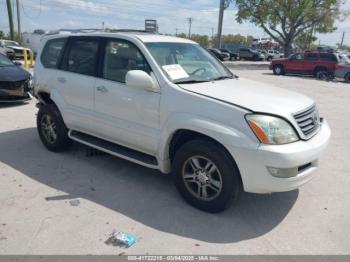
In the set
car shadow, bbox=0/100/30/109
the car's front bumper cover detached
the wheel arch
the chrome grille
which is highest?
the chrome grille

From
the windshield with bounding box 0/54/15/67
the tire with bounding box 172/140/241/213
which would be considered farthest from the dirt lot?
the windshield with bounding box 0/54/15/67

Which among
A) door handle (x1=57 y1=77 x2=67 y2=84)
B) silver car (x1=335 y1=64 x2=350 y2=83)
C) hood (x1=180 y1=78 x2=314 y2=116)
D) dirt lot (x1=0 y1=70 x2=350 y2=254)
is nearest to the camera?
dirt lot (x1=0 y1=70 x2=350 y2=254)

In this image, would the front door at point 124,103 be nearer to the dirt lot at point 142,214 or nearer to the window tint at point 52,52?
the dirt lot at point 142,214

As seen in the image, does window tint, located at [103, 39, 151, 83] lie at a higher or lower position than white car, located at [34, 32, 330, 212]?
higher

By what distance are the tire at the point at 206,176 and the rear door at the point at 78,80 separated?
1.65 metres

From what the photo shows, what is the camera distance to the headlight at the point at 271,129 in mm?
3273

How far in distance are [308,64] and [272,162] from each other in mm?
20908

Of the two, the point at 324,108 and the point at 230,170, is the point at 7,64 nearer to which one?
the point at 230,170

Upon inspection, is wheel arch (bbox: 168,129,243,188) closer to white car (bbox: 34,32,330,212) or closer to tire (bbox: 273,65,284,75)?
white car (bbox: 34,32,330,212)

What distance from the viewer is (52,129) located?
17.9 feet

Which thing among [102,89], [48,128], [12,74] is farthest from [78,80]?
[12,74]

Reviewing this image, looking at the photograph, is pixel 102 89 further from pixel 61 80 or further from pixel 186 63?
pixel 186 63

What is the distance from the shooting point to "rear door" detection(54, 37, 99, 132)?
4.72 metres

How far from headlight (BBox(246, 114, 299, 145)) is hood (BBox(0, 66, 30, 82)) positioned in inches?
284
